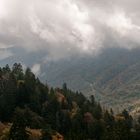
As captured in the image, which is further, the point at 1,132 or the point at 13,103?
the point at 13,103

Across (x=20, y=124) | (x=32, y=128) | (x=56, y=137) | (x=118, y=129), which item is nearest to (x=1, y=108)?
(x=32, y=128)

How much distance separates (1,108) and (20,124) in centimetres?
9182

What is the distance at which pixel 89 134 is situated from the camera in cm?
19300

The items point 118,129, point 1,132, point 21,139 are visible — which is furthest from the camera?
point 1,132

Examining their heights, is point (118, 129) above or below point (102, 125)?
below

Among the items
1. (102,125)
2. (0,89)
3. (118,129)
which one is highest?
(0,89)

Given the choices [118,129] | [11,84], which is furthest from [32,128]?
[118,129]

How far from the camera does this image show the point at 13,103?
191500mm

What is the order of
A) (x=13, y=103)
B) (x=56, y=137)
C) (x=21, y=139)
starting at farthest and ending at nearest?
(x=13, y=103)
(x=56, y=137)
(x=21, y=139)

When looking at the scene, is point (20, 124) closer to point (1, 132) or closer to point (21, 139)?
point (21, 139)

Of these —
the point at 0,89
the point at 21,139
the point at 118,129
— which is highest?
the point at 0,89

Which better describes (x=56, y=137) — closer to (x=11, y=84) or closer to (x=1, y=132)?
(x=1, y=132)

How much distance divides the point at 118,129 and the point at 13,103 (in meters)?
71.7

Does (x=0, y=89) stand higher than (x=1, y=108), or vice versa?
(x=0, y=89)
